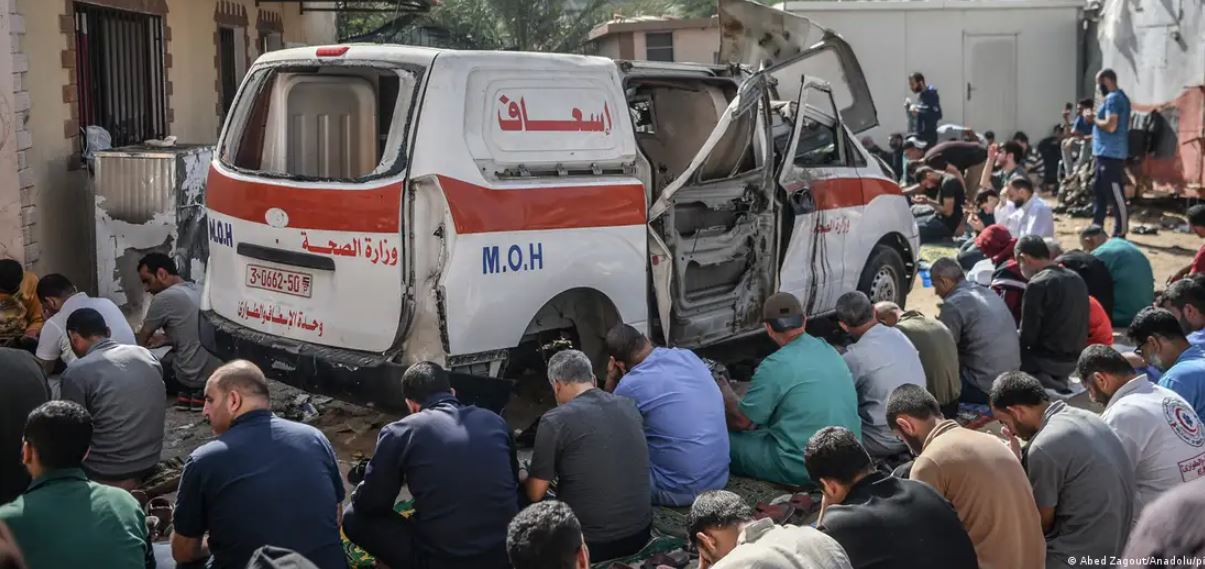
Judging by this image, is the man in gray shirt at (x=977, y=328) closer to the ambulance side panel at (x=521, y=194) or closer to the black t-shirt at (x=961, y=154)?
the ambulance side panel at (x=521, y=194)

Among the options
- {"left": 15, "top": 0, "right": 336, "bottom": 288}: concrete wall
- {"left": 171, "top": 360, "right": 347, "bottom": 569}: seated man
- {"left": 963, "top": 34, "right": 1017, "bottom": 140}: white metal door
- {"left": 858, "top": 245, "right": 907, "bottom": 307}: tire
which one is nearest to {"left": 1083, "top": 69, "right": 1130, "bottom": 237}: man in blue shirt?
{"left": 858, "top": 245, "right": 907, "bottom": 307}: tire

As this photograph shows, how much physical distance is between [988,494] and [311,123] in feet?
14.6

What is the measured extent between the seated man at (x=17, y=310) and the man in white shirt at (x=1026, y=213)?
7.92 metres

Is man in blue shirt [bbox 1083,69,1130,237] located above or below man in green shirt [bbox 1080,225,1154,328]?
above

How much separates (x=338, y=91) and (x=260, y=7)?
8.10m

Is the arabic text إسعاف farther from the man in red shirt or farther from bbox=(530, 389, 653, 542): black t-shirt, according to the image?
the man in red shirt

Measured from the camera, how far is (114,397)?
19.2 ft

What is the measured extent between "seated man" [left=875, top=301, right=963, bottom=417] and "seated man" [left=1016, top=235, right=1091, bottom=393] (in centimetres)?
124

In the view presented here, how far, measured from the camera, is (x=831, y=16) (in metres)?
20.9

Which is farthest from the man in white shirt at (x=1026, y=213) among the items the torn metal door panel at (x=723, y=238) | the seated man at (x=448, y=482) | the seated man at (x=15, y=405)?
the seated man at (x=15, y=405)

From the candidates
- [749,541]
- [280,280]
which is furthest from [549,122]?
[749,541]

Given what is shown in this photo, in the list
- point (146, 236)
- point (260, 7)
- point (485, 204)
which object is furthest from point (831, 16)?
point (485, 204)

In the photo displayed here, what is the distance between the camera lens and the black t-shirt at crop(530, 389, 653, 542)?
516cm

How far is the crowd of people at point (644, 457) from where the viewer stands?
386 centimetres
